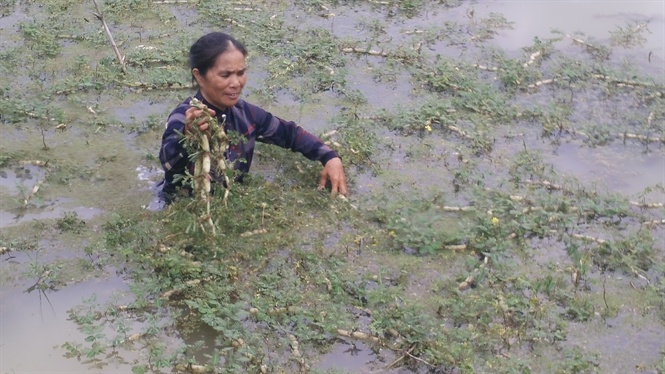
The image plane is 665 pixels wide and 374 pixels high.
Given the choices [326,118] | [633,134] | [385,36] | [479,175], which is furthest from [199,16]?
[633,134]

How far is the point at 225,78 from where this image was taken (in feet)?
14.7

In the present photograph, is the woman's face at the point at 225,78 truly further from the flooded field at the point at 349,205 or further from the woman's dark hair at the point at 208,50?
the flooded field at the point at 349,205

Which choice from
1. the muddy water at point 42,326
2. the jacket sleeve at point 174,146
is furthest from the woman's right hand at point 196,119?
the muddy water at point 42,326

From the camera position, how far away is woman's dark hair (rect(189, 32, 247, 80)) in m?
4.49

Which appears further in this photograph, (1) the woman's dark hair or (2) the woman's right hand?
(1) the woman's dark hair

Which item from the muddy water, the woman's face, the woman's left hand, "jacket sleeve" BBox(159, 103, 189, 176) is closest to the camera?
the muddy water

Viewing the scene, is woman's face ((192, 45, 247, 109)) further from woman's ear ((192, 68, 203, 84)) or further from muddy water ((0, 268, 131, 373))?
muddy water ((0, 268, 131, 373))

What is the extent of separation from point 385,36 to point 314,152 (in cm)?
265

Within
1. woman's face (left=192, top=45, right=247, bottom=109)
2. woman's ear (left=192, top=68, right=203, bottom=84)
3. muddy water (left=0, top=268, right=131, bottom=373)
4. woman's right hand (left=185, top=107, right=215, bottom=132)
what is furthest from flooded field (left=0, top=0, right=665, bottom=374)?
woman's ear (left=192, top=68, right=203, bottom=84)

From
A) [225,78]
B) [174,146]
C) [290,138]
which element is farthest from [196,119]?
[290,138]

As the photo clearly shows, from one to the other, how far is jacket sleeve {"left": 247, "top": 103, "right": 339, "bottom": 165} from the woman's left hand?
5 centimetres

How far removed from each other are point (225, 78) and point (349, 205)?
3.35 feet

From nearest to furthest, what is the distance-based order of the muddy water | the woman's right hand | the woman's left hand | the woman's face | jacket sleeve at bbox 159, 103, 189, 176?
the muddy water
the woman's right hand
jacket sleeve at bbox 159, 103, 189, 176
the woman's face
the woman's left hand

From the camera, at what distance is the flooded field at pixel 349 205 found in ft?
12.1
